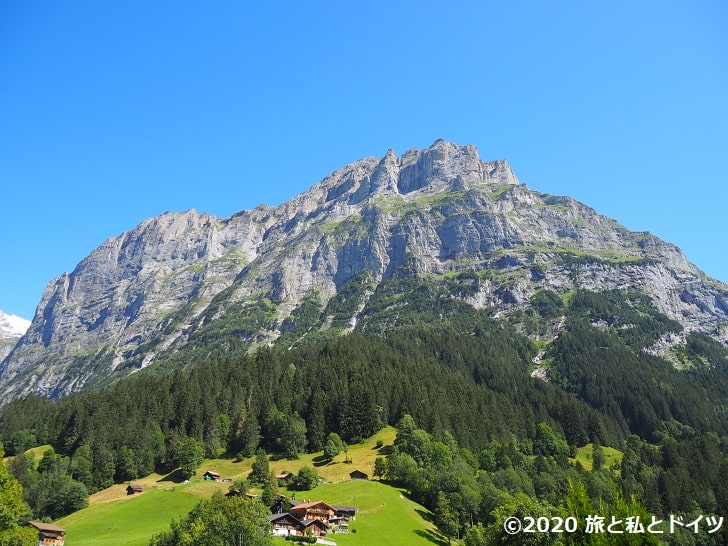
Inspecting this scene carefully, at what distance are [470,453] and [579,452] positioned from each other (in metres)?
54.6

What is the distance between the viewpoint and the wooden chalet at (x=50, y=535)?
73.6 meters

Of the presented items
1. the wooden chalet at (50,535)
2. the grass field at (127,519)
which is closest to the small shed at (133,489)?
the grass field at (127,519)

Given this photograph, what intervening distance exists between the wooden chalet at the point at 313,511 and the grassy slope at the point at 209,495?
5167 mm

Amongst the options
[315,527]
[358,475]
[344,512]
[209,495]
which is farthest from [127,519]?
[358,475]

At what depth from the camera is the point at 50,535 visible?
246 ft

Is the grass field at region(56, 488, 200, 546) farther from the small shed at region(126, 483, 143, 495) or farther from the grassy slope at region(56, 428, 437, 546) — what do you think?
the small shed at region(126, 483, 143, 495)

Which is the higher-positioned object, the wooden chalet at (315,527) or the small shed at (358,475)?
the small shed at (358,475)

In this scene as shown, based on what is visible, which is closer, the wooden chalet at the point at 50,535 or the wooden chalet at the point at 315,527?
the wooden chalet at the point at 50,535

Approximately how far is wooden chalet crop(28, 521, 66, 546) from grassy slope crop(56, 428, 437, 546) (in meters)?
1.42

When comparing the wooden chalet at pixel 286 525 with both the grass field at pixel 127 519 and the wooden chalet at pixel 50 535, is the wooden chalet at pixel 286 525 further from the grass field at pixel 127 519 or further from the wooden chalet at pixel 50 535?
the wooden chalet at pixel 50 535

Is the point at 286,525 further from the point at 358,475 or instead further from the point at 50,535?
the point at 358,475

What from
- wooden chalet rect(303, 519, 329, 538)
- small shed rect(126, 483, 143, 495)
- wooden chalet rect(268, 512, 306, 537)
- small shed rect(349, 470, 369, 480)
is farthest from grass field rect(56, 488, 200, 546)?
small shed rect(349, 470, 369, 480)

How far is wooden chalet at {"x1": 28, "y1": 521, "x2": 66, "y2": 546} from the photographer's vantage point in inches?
2898

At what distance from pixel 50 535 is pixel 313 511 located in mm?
39287
